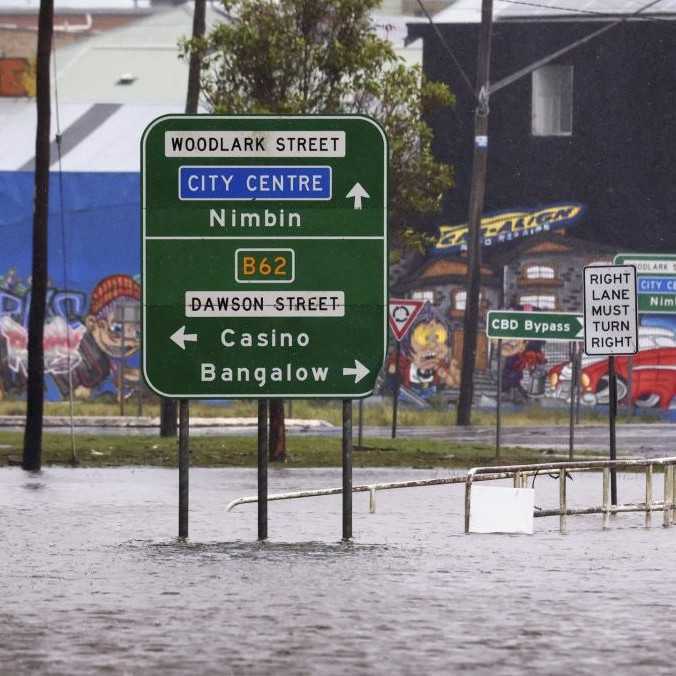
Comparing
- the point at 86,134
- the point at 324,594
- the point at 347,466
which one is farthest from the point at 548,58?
the point at 324,594

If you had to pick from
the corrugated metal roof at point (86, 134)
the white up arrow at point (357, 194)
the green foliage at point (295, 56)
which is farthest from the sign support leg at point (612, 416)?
the corrugated metal roof at point (86, 134)

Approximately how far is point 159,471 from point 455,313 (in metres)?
26.3

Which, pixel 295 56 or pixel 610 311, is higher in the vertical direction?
pixel 295 56

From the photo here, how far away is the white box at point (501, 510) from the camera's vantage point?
2038 cm

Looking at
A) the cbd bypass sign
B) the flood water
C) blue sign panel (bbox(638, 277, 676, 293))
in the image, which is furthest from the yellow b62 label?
blue sign panel (bbox(638, 277, 676, 293))

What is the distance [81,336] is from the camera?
190 ft

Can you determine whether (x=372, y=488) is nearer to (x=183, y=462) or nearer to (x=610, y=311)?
(x=610, y=311)

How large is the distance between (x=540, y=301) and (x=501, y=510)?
36151 mm

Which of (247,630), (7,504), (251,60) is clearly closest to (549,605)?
(247,630)

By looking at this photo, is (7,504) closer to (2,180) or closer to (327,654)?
(327,654)

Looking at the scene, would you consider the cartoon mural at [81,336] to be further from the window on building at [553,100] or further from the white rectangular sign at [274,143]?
the white rectangular sign at [274,143]

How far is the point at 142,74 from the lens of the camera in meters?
65.3

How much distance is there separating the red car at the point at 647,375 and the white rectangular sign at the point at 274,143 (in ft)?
126

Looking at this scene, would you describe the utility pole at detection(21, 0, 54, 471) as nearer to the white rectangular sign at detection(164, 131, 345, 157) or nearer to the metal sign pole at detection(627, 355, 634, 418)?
the white rectangular sign at detection(164, 131, 345, 157)
